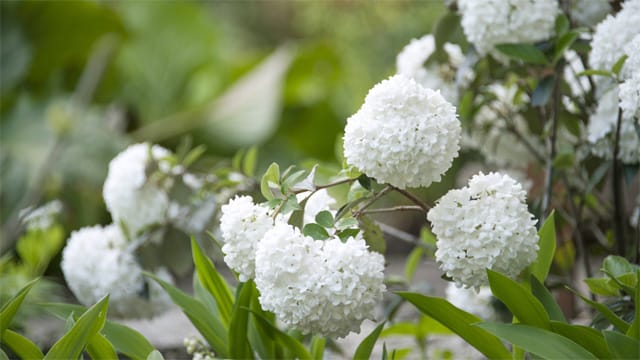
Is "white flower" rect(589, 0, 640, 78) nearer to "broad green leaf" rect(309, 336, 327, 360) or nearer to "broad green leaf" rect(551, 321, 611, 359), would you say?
"broad green leaf" rect(551, 321, 611, 359)

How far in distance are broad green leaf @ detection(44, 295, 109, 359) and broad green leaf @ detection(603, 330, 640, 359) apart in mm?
533

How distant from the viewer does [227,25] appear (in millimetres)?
5703

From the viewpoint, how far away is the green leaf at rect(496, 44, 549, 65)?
1.07 metres

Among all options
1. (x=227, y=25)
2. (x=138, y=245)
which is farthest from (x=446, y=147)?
(x=227, y=25)

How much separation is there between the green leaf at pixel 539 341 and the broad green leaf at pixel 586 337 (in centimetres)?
3

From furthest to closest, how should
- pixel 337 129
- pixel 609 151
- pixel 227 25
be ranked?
pixel 227 25
pixel 337 129
pixel 609 151

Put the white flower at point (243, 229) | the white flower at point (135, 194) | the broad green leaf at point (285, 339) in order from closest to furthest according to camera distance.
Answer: the white flower at point (243, 229)
the broad green leaf at point (285, 339)
the white flower at point (135, 194)

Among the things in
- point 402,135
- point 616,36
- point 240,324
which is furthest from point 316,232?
point 616,36

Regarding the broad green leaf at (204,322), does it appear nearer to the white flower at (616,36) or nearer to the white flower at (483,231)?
the white flower at (483,231)

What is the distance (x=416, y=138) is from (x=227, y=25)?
5043 millimetres

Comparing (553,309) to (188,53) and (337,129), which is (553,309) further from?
(188,53)

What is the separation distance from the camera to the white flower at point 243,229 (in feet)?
2.90

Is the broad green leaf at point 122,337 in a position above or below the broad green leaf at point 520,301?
below

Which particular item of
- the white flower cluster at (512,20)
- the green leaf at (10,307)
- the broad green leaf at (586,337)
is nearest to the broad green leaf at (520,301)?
the broad green leaf at (586,337)
